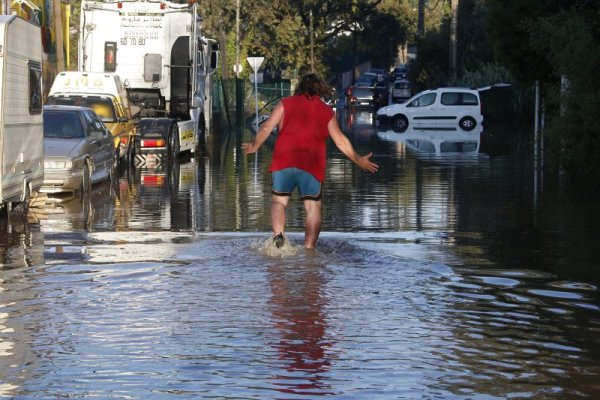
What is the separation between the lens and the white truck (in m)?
33.3

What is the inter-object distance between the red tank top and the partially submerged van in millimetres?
13640

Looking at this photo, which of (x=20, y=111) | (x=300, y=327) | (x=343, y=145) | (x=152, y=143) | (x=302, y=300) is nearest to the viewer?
(x=300, y=327)

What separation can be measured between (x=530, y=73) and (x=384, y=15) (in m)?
74.9

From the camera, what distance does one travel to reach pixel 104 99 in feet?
89.4

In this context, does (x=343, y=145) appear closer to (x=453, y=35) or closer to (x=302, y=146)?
(x=302, y=146)

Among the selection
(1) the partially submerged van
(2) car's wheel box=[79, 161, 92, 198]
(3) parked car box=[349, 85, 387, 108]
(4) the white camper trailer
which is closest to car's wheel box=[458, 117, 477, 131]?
(1) the partially submerged van

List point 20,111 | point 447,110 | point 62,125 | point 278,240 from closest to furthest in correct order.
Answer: point 278,240, point 20,111, point 62,125, point 447,110

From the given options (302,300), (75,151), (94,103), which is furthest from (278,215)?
(94,103)

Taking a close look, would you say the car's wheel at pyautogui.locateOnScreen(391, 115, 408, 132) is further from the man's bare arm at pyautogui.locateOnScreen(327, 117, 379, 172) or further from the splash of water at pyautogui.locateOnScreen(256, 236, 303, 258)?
the splash of water at pyautogui.locateOnScreen(256, 236, 303, 258)

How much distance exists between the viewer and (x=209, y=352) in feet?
28.2

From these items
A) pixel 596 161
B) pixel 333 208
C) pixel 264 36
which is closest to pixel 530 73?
pixel 596 161

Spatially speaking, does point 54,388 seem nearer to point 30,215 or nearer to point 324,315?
point 324,315

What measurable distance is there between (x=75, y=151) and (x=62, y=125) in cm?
159

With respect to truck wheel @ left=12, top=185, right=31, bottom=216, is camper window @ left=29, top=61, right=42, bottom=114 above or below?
above
